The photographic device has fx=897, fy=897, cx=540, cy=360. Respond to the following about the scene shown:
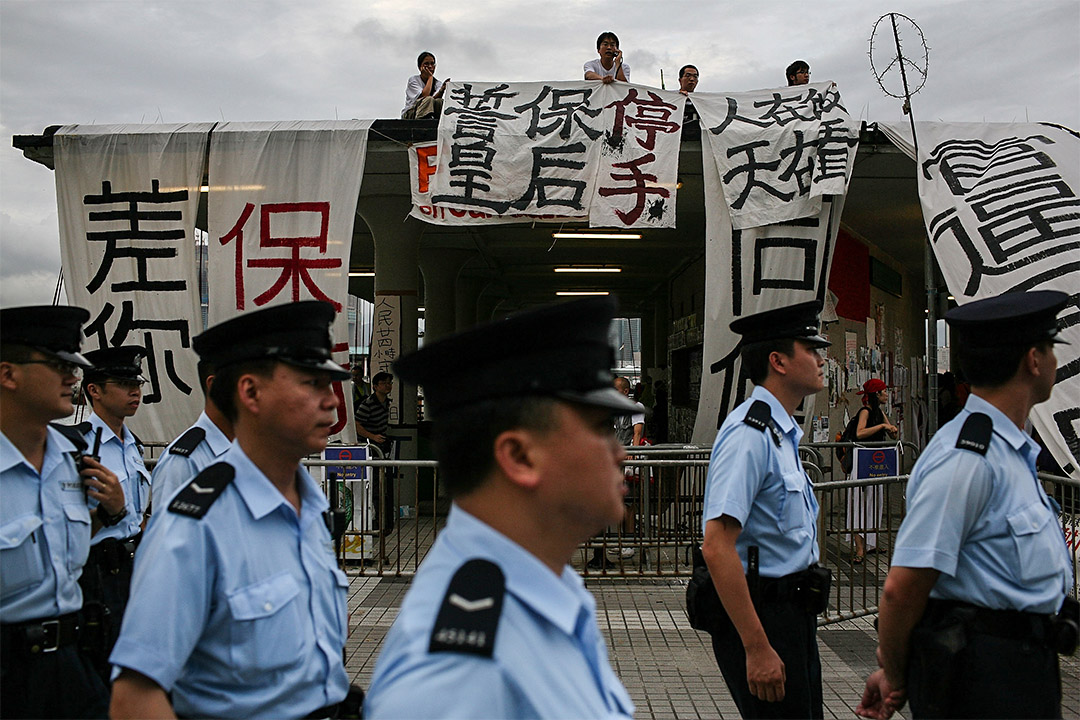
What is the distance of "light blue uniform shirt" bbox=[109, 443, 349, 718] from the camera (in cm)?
181

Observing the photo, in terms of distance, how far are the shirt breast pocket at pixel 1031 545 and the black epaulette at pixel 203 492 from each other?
6.76ft

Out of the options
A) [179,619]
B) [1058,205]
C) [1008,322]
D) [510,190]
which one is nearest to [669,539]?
[510,190]

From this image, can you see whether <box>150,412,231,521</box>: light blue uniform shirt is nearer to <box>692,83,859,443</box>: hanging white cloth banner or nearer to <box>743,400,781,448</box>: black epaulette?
<box>743,400,781,448</box>: black epaulette

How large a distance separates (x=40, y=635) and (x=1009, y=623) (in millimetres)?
2833

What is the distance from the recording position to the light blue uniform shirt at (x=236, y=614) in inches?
71.3

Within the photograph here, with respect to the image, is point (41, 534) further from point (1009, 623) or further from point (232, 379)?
point (1009, 623)

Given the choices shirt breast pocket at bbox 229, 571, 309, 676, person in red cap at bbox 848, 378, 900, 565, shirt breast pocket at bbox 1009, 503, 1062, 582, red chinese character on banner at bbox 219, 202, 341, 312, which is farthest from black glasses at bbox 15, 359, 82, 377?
red chinese character on banner at bbox 219, 202, 341, 312

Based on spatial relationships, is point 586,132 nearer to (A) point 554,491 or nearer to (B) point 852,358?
(B) point 852,358

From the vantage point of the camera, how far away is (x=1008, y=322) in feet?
8.41

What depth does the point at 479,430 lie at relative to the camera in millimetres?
1324

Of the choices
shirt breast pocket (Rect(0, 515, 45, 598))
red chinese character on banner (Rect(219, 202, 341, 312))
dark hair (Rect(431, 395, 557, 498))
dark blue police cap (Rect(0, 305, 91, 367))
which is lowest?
shirt breast pocket (Rect(0, 515, 45, 598))

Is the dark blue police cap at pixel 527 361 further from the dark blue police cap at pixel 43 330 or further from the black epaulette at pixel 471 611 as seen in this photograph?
the dark blue police cap at pixel 43 330

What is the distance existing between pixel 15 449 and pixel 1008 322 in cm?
311

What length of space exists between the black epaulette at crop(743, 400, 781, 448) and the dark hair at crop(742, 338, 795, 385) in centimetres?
24
